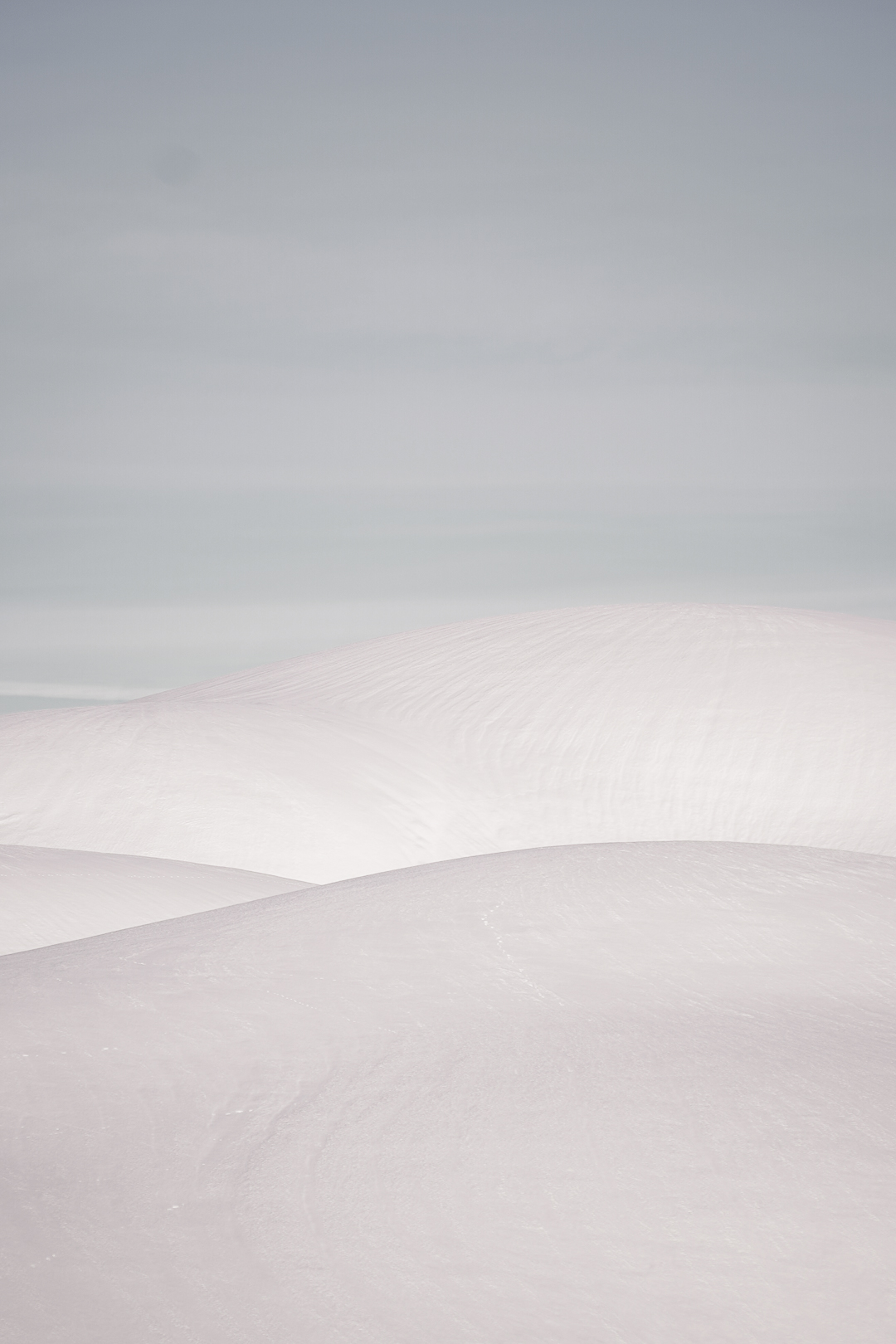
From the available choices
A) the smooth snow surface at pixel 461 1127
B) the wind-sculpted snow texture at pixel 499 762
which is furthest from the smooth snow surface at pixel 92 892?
the wind-sculpted snow texture at pixel 499 762

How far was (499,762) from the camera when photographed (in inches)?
Result: 347

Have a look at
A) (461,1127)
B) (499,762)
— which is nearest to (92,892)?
(461,1127)

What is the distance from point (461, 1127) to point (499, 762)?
6.31 m

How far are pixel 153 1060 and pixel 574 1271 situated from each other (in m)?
1.27

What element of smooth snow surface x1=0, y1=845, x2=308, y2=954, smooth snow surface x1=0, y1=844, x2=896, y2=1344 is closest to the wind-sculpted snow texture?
smooth snow surface x1=0, y1=845, x2=308, y2=954

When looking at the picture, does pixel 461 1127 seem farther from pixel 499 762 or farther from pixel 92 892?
pixel 499 762

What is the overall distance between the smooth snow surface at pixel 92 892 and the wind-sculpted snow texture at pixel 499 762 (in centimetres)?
147

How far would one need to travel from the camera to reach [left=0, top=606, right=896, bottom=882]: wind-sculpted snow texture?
7918 millimetres

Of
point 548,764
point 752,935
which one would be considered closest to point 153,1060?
point 752,935

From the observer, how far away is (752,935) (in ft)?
12.5

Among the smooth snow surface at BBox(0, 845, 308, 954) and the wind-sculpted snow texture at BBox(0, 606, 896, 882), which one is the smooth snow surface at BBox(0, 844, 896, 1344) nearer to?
the smooth snow surface at BBox(0, 845, 308, 954)

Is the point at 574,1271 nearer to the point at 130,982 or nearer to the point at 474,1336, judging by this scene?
the point at 474,1336

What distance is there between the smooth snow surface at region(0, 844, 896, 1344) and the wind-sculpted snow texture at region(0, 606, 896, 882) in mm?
3906

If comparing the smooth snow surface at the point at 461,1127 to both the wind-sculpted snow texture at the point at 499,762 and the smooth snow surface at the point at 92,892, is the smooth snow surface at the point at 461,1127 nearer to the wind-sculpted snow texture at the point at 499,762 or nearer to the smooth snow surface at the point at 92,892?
the smooth snow surface at the point at 92,892
